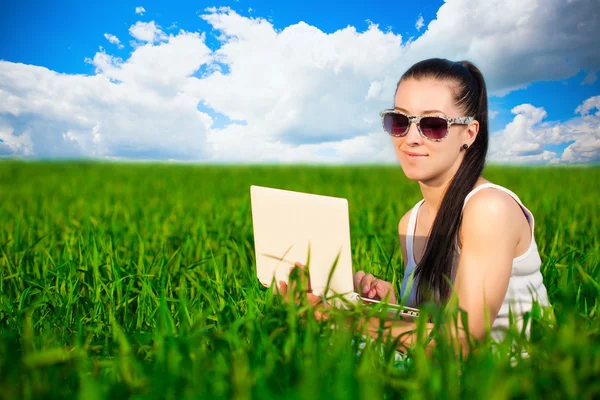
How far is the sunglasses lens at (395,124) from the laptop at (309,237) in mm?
607

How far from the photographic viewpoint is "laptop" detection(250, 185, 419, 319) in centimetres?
193

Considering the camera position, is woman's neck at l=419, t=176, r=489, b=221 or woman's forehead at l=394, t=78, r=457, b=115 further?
woman's neck at l=419, t=176, r=489, b=221

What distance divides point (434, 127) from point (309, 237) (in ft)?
2.45

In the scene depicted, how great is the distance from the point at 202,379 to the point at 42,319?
5.37ft

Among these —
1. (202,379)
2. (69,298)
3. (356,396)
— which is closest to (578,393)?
(356,396)

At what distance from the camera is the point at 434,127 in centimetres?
225

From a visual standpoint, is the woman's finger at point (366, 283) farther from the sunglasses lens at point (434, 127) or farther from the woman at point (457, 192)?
the sunglasses lens at point (434, 127)

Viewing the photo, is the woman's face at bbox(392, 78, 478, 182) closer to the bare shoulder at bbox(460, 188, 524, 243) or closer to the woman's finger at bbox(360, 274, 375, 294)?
the bare shoulder at bbox(460, 188, 524, 243)

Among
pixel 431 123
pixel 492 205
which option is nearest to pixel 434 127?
pixel 431 123

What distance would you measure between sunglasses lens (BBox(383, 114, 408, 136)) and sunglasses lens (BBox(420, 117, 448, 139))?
9 cm

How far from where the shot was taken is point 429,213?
2.65m

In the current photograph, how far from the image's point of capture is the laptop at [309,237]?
193 cm

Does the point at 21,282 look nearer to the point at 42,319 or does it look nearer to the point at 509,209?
the point at 42,319

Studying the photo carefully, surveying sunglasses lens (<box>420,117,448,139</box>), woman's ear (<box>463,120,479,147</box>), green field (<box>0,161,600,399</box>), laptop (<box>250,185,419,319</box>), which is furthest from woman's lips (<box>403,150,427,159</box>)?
green field (<box>0,161,600,399</box>)
